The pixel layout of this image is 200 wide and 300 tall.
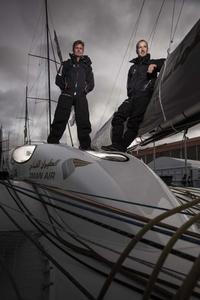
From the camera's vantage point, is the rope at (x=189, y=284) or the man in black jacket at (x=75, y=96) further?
the man in black jacket at (x=75, y=96)

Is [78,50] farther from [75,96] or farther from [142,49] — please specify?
[142,49]

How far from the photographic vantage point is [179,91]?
2.84m

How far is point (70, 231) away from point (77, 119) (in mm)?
1982

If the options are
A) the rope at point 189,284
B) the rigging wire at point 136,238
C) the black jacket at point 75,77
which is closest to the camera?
the rope at point 189,284

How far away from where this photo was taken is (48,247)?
208cm

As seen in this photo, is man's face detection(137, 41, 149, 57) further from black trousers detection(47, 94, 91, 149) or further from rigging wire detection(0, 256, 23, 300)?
rigging wire detection(0, 256, 23, 300)

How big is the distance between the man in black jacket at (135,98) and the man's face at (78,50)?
0.54 meters

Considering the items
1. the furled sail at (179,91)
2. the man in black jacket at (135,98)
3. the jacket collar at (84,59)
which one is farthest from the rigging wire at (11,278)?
the jacket collar at (84,59)

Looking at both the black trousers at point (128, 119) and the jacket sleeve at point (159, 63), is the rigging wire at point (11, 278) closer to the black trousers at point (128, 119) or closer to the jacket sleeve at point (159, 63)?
the black trousers at point (128, 119)

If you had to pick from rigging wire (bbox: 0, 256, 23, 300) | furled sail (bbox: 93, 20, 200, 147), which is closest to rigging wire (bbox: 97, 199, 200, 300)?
rigging wire (bbox: 0, 256, 23, 300)

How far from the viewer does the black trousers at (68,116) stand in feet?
13.3

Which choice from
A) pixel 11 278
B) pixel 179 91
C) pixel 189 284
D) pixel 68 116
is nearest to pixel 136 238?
pixel 189 284

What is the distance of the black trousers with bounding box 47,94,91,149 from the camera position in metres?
4.06

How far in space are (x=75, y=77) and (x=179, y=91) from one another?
1.55 metres
